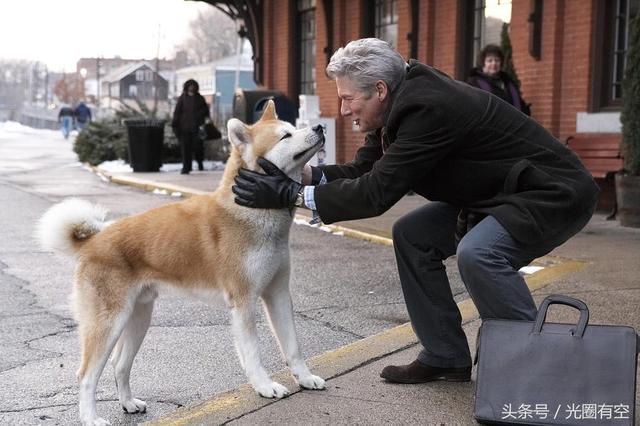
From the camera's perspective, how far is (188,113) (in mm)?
17562

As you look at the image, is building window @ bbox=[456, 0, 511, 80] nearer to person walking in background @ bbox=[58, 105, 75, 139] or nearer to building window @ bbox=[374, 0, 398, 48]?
building window @ bbox=[374, 0, 398, 48]

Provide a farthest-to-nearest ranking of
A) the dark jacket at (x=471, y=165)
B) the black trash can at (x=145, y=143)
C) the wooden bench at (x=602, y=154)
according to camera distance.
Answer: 1. the black trash can at (x=145, y=143)
2. the wooden bench at (x=602, y=154)
3. the dark jacket at (x=471, y=165)

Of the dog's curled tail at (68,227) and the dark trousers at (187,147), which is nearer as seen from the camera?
the dog's curled tail at (68,227)

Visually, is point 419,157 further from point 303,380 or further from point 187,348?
point 187,348

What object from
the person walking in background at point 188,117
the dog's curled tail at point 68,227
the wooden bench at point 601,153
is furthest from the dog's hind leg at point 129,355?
the person walking in background at point 188,117

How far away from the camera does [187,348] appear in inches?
197

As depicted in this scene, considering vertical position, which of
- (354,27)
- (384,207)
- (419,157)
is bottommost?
(384,207)

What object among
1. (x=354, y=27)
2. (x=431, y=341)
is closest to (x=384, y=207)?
(x=431, y=341)

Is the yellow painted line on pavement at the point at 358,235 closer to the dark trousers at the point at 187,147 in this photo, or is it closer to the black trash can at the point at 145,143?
the dark trousers at the point at 187,147

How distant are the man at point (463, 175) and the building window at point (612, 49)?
24.0 feet

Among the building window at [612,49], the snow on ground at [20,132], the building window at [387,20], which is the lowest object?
the snow on ground at [20,132]

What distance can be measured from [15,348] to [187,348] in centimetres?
108

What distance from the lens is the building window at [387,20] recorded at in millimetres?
14547

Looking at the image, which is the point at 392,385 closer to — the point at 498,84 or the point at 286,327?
the point at 286,327
